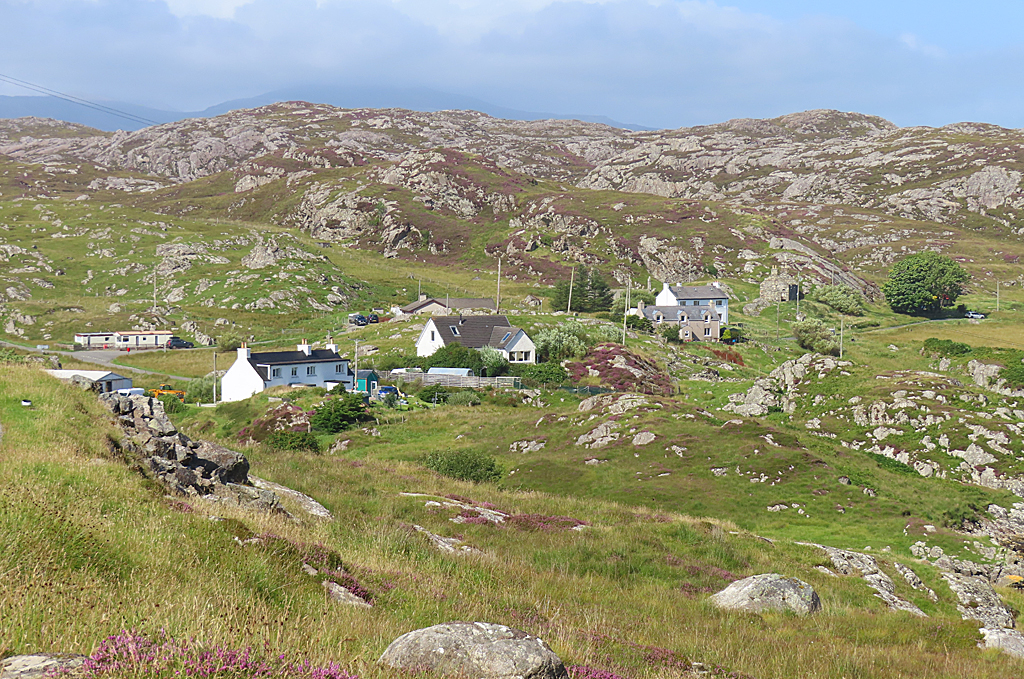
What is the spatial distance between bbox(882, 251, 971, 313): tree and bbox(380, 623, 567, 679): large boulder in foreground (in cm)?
15358

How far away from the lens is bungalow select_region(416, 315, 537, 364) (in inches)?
3442

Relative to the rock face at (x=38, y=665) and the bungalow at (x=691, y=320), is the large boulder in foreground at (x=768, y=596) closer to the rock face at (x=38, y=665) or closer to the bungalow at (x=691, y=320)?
the rock face at (x=38, y=665)

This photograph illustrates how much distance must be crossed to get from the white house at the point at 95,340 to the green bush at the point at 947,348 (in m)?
126

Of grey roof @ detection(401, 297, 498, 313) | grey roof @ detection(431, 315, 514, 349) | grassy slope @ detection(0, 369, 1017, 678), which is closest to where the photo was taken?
grassy slope @ detection(0, 369, 1017, 678)

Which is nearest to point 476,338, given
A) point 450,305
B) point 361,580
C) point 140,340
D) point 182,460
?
point 450,305

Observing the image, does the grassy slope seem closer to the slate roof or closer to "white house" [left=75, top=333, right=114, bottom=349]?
the slate roof

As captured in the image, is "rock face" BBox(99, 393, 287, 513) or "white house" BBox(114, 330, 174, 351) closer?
"rock face" BBox(99, 393, 287, 513)

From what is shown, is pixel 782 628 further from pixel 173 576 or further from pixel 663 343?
pixel 663 343

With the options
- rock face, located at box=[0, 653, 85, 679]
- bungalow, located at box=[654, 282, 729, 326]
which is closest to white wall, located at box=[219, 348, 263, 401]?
rock face, located at box=[0, 653, 85, 679]

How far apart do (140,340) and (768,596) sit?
114089 millimetres

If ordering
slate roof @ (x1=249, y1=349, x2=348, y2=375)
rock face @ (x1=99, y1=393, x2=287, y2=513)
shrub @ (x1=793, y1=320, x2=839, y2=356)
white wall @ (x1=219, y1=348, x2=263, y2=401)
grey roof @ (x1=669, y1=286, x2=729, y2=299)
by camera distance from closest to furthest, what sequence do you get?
rock face @ (x1=99, y1=393, x2=287, y2=513)
white wall @ (x1=219, y1=348, x2=263, y2=401)
slate roof @ (x1=249, y1=349, x2=348, y2=375)
shrub @ (x1=793, y1=320, x2=839, y2=356)
grey roof @ (x1=669, y1=286, x2=729, y2=299)

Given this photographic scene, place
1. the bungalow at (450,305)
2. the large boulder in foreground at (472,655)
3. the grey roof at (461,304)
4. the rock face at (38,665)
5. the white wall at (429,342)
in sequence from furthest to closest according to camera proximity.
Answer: the grey roof at (461,304), the bungalow at (450,305), the white wall at (429,342), the large boulder in foreground at (472,655), the rock face at (38,665)

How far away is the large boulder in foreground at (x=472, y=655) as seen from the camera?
6656 millimetres

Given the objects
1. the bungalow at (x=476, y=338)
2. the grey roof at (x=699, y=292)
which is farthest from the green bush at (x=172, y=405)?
the grey roof at (x=699, y=292)
